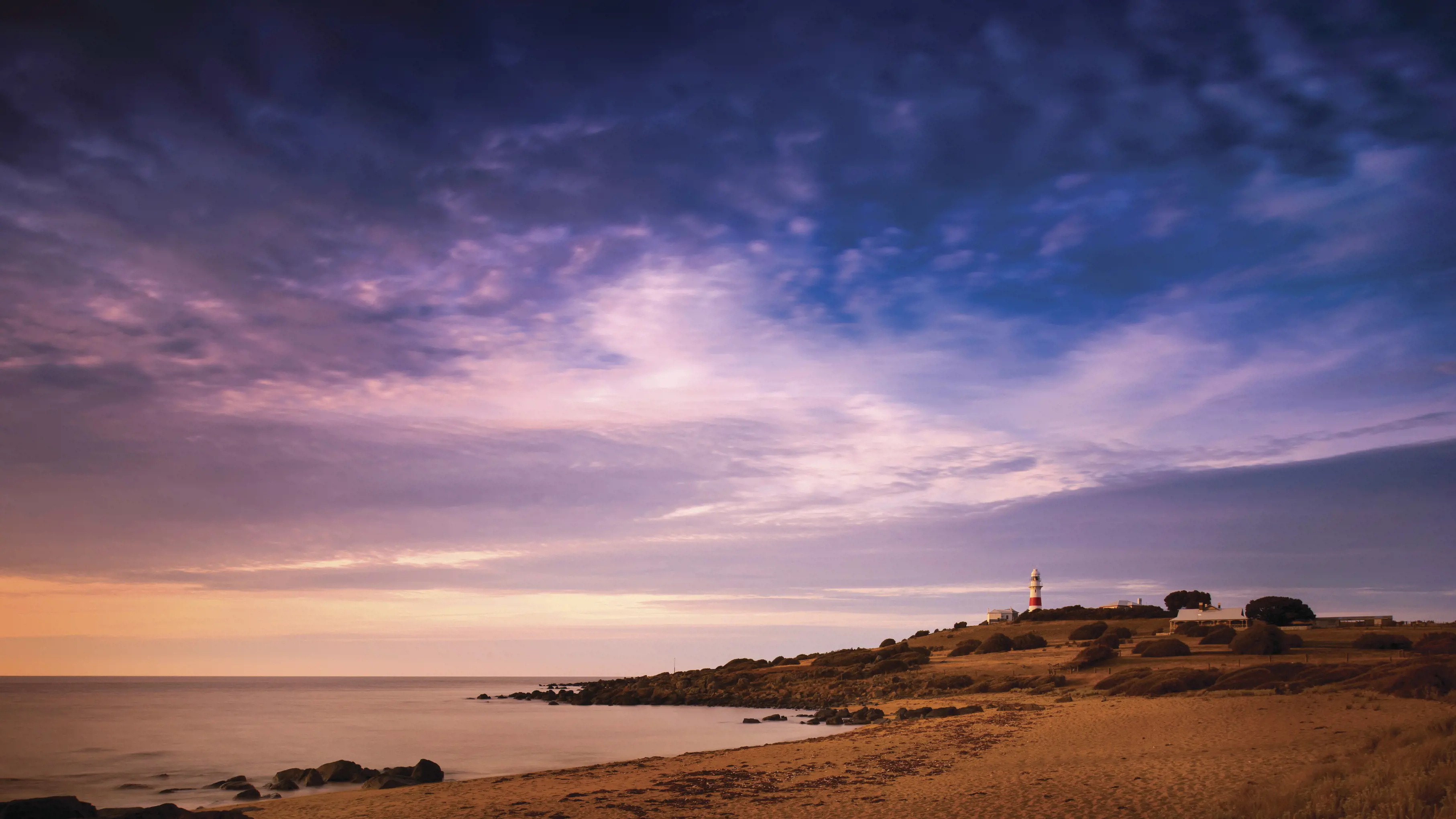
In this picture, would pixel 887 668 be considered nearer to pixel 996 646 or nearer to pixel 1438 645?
pixel 996 646

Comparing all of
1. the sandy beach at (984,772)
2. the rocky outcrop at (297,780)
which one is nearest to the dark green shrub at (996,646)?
the sandy beach at (984,772)

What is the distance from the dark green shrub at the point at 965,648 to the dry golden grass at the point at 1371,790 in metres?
47.7

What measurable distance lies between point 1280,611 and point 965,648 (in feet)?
80.1

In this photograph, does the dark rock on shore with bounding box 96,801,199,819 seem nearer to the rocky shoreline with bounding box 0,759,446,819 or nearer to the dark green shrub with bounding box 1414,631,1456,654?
the rocky shoreline with bounding box 0,759,446,819

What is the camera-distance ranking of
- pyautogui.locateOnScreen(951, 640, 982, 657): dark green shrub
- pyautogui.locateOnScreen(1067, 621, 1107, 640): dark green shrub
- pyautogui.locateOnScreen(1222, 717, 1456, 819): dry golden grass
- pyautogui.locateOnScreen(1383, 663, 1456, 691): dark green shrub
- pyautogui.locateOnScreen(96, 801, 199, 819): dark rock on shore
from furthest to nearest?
pyautogui.locateOnScreen(951, 640, 982, 657): dark green shrub, pyautogui.locateOnScreen(1067, 621, 1107, 640): dark green shrub, pyautogui.locateOnScreen(1383, 663, 1456, 691): dark green shrub, pyautogui.locateOnScreen(96, 801, 199, 819): dark rock on shore, pyautogui.locateOnScreen(1222, 717, 1456, 819): dry golden grass

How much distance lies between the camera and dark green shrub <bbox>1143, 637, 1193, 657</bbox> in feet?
155

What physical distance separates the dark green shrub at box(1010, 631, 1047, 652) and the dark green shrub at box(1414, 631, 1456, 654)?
21631mm

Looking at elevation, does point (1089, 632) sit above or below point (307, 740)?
above

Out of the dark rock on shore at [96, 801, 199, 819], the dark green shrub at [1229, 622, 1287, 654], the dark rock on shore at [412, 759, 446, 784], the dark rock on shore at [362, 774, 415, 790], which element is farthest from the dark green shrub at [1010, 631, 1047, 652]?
the dark rock on shore at [96, 801, 199, 819]

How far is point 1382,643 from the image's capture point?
147ft

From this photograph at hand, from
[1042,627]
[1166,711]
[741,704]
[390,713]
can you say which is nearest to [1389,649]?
[1166,711]

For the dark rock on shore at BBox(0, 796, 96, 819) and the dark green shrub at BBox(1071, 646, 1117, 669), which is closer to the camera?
the dark rock on shore at BBox(0, 796, 96, 819)

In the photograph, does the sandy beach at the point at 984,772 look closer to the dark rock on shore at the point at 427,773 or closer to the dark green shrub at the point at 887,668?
the dark rock on shore at the point at 427,773

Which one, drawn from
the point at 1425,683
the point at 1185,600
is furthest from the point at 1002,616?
the point at 1425,683
